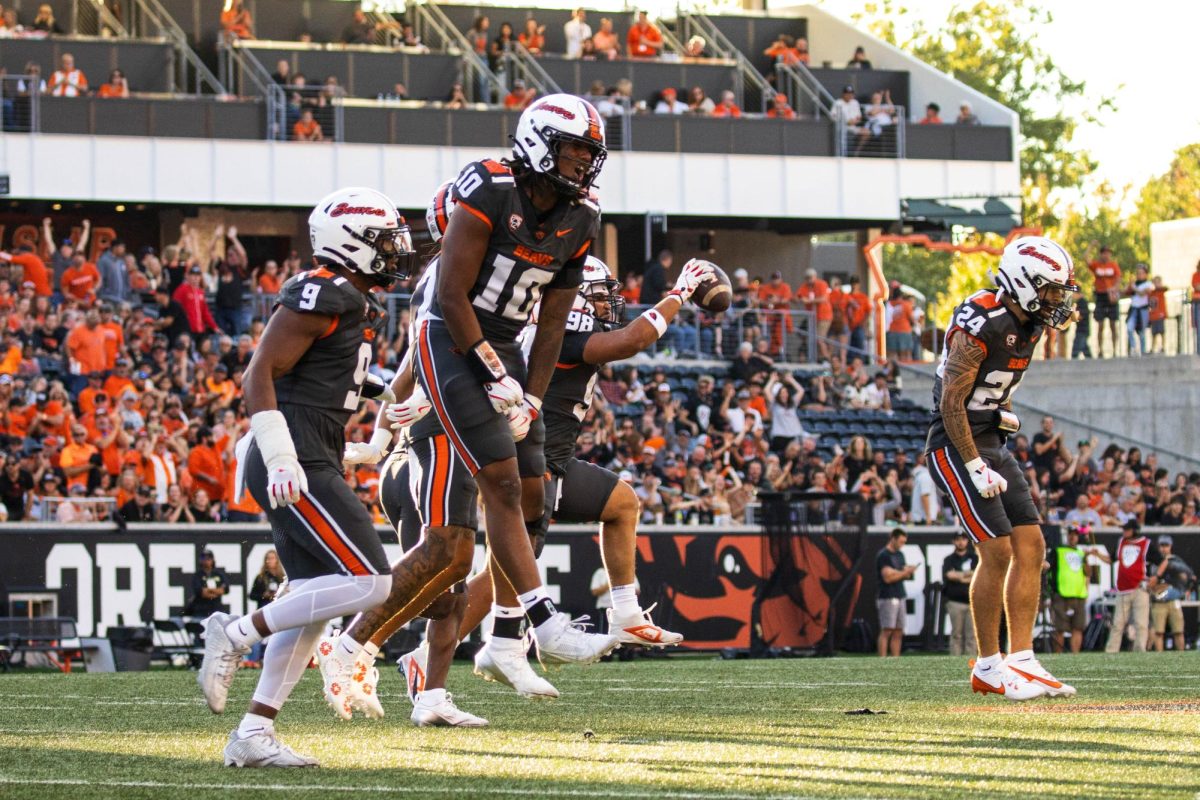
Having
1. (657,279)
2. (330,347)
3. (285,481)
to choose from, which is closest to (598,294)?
(330,347)

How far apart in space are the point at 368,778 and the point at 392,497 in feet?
11.8

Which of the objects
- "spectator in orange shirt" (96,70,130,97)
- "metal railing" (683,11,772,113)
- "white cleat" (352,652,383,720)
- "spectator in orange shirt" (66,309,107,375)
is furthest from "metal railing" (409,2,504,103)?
"white cleat" (352,652,383,720)

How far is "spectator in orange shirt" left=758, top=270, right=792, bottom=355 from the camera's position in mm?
32219

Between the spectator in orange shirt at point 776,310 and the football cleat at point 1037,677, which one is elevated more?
the spectator in orange shirt at point 776,310

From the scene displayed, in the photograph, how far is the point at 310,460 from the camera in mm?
7438

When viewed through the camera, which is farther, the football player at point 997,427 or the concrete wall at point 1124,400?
the concrete wall at point 1124,400

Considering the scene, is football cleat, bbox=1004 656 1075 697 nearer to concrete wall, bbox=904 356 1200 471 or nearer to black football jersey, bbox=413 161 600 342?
black football jersey, bbox=413 161 600 342

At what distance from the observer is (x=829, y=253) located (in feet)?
144

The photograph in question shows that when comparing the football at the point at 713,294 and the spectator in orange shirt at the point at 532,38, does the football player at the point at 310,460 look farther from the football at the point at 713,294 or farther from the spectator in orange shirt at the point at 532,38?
the spectator in orange shirt at the point at 532,38

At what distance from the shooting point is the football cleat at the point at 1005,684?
404 inches

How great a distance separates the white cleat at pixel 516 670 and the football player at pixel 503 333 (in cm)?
13

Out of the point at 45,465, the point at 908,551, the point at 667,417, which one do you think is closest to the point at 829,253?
the point at 667,417

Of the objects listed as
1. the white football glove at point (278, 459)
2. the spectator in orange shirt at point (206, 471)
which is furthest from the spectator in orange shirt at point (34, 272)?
the white football glove at point (278, 459)

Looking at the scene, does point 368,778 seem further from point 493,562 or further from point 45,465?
point 45,465
